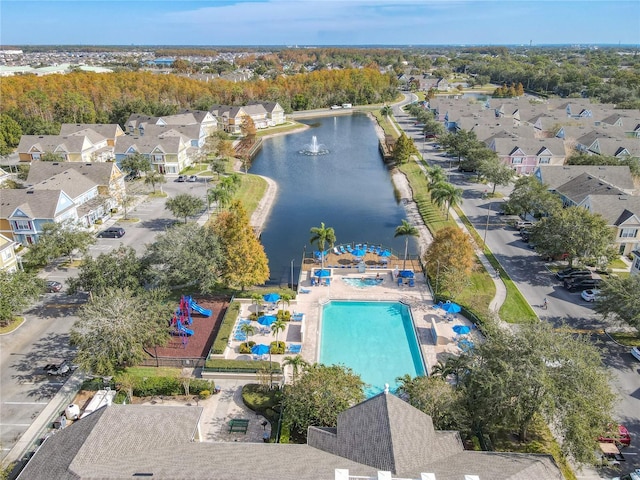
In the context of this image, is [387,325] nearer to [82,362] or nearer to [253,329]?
[253,329]

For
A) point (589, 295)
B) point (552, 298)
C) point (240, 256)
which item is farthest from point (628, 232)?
point (240, 256)

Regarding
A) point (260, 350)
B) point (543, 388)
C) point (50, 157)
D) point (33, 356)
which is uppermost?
point (50, 157)

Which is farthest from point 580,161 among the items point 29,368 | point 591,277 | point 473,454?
point 29,368

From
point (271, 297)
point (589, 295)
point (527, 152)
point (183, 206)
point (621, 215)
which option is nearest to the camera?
point (271, 297)

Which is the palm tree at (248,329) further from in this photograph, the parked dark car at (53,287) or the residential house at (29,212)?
the residential house at (29,212)

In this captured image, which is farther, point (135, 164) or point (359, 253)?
point (135, 164)

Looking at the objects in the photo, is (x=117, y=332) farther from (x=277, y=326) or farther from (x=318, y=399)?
(x=318, y=399)
